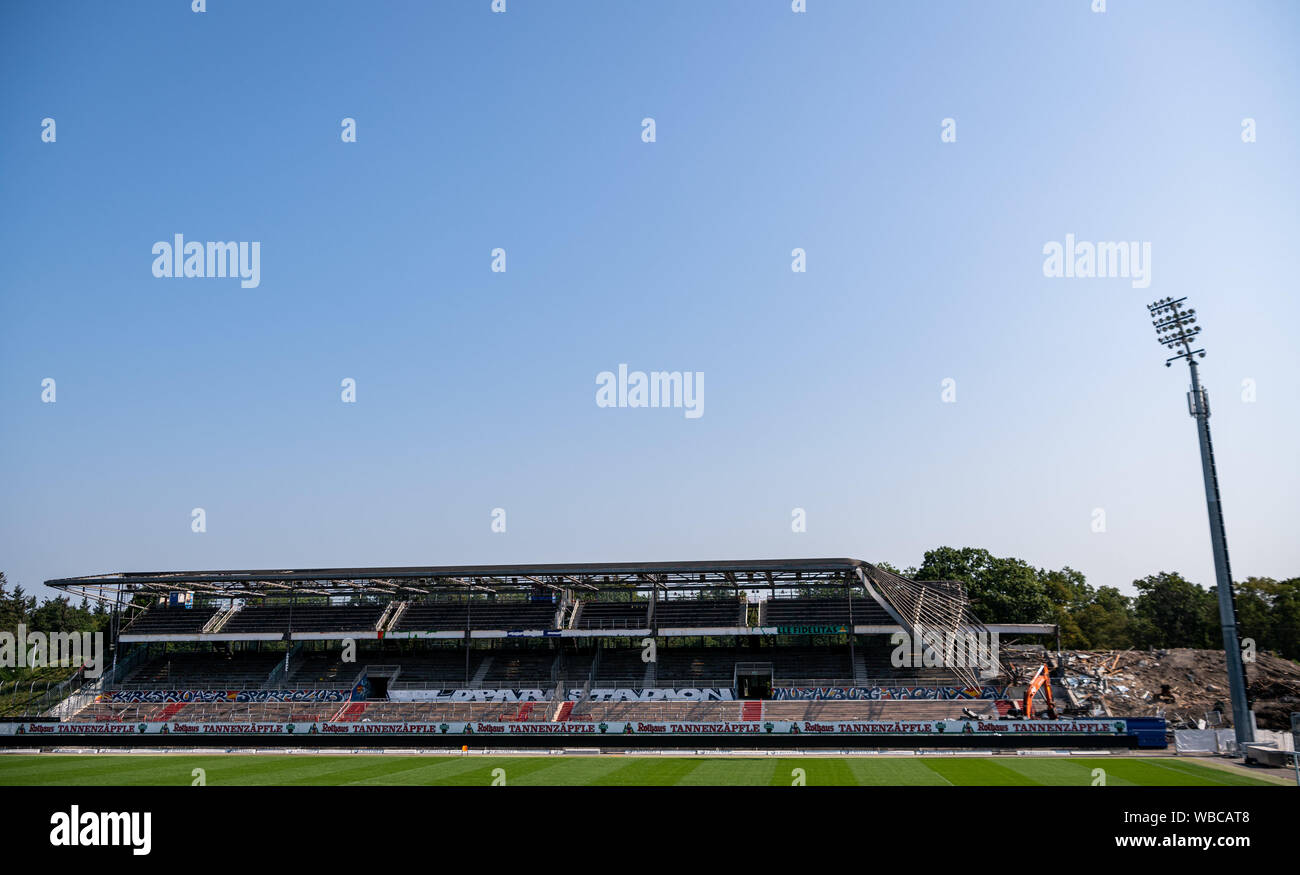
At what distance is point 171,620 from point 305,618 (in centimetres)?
1018

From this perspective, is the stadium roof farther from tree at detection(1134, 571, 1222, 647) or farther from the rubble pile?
tree at detection(1134, 571, 1222, 647)

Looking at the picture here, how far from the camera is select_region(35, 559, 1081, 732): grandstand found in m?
48.0

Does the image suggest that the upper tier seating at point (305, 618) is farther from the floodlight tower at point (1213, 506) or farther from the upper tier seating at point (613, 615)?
the floodlight tower at point (1213, 506)

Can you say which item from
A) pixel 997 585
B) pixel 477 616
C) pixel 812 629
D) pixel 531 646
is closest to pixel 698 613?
pixel 812 629

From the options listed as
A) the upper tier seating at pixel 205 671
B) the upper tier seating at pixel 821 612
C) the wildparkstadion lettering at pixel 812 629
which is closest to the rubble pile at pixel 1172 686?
the upper tier seating at pixel 821 612

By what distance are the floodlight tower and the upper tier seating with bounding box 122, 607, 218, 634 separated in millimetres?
63566

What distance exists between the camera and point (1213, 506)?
3328cm

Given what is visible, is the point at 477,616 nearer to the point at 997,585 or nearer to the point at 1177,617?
the point at 997,585

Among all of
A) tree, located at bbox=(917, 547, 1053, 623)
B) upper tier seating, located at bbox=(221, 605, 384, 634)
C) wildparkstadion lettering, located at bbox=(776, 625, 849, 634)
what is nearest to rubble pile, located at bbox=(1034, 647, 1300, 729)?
wildparkstadion lettering, located at bbox=(776, 625, 849, 634)

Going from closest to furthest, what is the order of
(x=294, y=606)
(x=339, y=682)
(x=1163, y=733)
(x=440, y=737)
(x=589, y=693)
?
(x=1163, y=733) < (x=440, y=737) < (x=589, y=693) < (x=339, y=682) < (x=294, y=606)

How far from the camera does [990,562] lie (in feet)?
324
